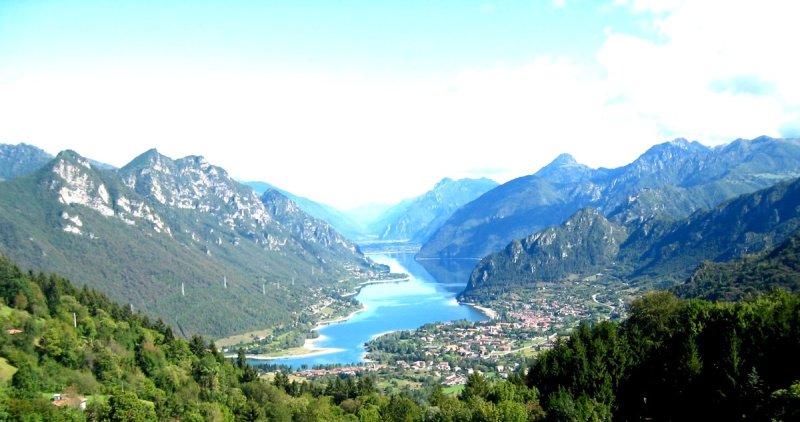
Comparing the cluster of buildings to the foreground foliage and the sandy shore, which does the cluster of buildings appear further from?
the foreground foliage

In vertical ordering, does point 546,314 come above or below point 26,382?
below

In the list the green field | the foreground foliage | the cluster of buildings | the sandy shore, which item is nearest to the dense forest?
the foreground foliage

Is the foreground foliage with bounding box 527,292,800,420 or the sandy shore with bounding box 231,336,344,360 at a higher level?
the foreground foliage with bounding box 527,292,800,420

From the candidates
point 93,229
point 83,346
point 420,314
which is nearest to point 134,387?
point 83,346

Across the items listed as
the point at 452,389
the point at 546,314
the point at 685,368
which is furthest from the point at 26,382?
the point at 546,314

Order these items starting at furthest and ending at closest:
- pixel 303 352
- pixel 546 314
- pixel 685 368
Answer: pixel 546 314 < pixel 303 352 < pixel 685 368

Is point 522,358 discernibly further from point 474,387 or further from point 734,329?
point 734,329

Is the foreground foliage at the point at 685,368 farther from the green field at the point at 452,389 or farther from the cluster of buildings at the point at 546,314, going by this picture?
the cluster of buildings at the point at 546,314

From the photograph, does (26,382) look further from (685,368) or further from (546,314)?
(546,314)
